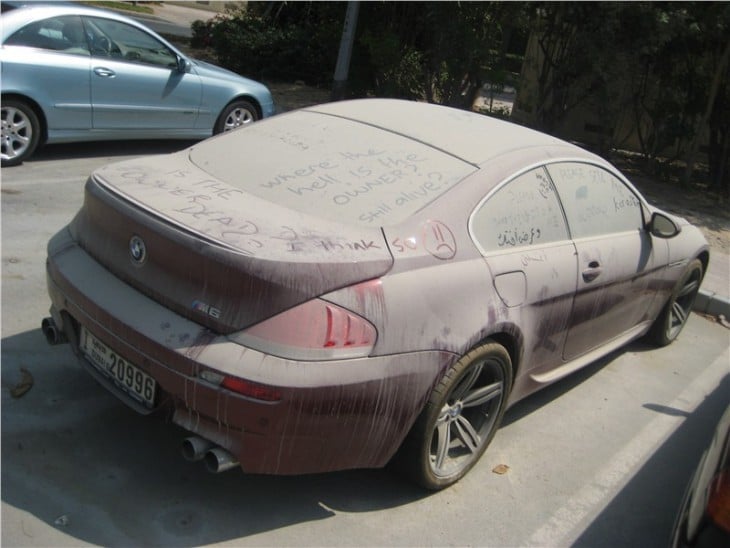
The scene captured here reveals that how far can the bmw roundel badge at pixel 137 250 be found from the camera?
3.10 m

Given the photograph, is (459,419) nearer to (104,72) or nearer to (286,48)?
(104,72)

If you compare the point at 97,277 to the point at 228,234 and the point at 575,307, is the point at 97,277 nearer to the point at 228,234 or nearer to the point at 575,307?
the point at 228,234

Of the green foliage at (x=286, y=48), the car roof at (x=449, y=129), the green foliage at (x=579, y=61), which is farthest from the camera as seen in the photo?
the green foliage at (x=286, y=48)

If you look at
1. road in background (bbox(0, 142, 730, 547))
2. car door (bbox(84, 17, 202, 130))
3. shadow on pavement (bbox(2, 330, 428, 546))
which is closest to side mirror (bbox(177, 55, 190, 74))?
car door (bbox(84, 17, 202, 130))

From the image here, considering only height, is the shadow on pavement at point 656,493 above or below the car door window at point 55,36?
below

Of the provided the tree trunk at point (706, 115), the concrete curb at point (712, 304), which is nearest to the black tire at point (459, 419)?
the concrete curb at point (712, 304)

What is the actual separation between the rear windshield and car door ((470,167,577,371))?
0.28 metres

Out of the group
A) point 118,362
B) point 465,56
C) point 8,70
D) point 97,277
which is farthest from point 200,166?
point 465,56

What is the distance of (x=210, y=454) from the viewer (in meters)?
2.86

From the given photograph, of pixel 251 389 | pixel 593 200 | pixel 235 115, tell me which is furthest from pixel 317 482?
pixel 235 115

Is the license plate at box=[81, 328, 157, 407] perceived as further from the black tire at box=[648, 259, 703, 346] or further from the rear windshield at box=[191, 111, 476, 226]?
the black tire at box=[648, 259, 703, 346]

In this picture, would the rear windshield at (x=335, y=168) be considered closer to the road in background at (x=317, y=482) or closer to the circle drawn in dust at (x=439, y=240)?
the circle drawn in dust at (x=439, y=240)

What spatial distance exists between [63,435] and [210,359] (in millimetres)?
1177

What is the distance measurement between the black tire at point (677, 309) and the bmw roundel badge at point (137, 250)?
3980 millimetres
